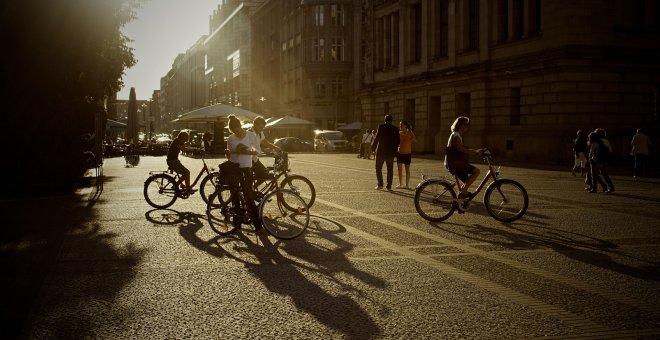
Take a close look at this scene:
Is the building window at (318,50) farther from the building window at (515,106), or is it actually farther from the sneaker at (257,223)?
the sneaker at (257,223)

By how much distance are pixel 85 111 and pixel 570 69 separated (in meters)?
21.6

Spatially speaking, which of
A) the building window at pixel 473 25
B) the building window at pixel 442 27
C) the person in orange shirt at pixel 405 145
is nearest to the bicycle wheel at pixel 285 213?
the person in orange shirt at pixel 405 145

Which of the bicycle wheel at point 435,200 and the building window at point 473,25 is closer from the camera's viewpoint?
the bicycle wheel at point 435,200

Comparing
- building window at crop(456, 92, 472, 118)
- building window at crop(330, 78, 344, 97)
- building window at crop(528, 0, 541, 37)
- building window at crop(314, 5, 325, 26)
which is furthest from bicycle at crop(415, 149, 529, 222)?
building window at crop(314, 5, 325, 26)

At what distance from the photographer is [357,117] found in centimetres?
7650

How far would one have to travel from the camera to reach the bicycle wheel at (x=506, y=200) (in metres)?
12.3

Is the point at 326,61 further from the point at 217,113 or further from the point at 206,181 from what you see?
the point at 206,181

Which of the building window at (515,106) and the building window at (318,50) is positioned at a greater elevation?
the building window at (318,50)

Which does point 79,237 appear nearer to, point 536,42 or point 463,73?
point 536,42

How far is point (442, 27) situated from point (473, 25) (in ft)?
14.5

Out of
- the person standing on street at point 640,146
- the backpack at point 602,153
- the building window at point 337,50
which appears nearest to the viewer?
the backpack at point 602,153

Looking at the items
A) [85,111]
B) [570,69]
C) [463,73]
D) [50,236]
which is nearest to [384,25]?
[463,73]

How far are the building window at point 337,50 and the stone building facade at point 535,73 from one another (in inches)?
1097

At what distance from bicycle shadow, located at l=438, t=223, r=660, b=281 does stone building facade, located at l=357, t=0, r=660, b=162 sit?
78.8 ft
